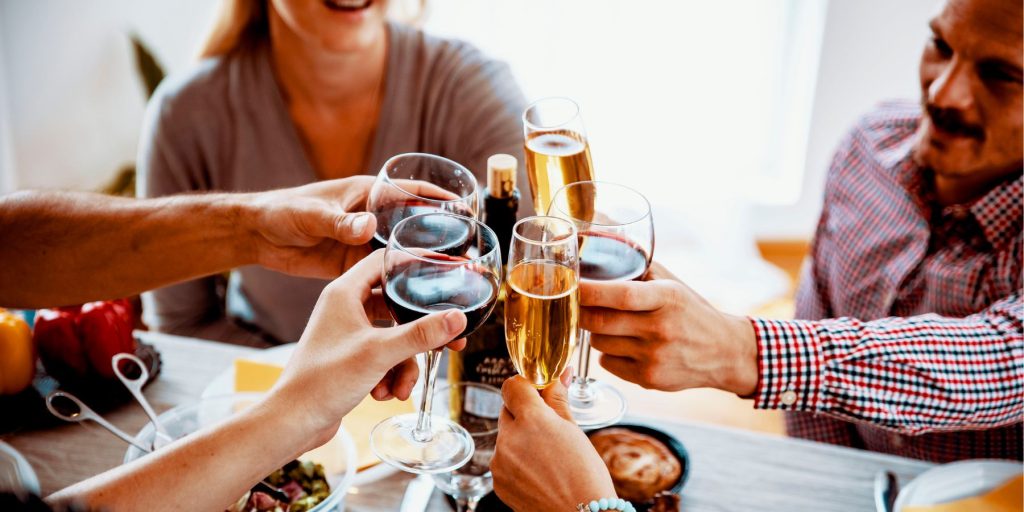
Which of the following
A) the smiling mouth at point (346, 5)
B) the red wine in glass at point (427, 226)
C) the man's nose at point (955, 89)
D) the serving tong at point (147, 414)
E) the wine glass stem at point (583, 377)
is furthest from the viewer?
the smiling mouth at point (346, 5)

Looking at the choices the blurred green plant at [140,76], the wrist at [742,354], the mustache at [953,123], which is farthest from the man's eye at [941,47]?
the blurred green plant at [140,76]

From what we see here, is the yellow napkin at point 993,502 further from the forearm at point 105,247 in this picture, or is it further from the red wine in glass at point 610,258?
the forearm at point 105,247

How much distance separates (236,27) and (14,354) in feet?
3.07

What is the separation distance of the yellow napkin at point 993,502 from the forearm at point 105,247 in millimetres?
1065

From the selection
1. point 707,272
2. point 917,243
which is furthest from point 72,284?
point 707,272

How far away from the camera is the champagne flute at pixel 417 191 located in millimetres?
1075

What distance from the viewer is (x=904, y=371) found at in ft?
4.31

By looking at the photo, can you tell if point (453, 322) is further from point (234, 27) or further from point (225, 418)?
point (234, 27)

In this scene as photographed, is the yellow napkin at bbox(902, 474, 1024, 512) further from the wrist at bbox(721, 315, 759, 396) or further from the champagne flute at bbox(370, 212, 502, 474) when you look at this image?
the champagne flute at bbox(370, 212, 502, 474)

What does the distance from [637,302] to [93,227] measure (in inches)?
36.3

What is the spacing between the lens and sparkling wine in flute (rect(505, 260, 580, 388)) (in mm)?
950

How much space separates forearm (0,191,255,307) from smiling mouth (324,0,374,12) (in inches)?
22.2

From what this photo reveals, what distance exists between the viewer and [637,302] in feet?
3.55

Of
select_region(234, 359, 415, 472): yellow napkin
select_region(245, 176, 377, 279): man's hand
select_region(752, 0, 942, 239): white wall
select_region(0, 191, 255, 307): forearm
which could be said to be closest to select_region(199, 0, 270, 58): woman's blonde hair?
select_region(0, 191, 255, 307): forearm
